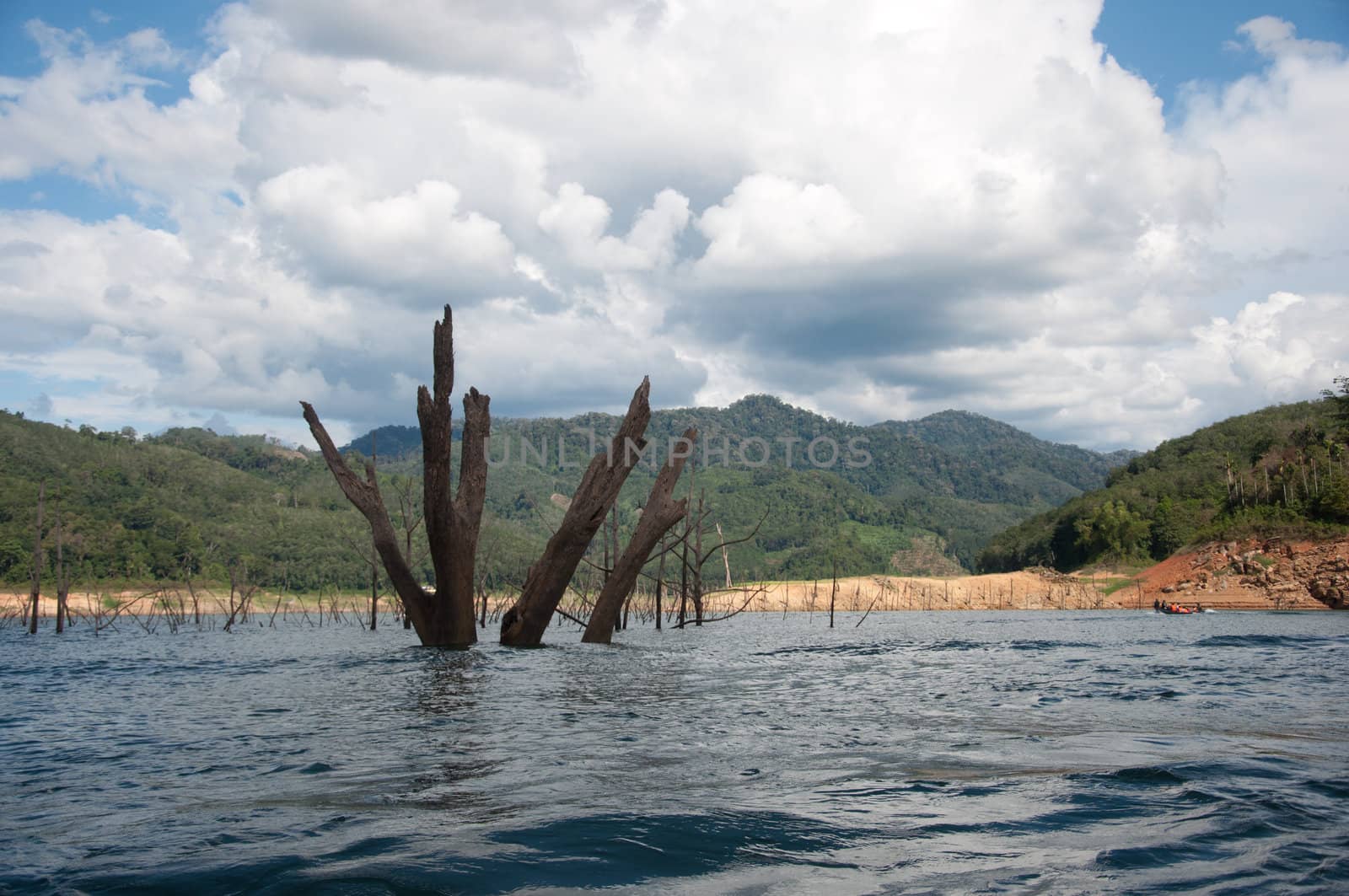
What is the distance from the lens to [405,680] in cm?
1573

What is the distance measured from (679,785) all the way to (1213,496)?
314 ft

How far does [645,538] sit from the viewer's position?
22.2 m

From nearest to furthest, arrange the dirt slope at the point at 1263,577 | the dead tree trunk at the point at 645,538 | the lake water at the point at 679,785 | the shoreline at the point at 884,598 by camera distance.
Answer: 1. the lake water at the point at 679,785
2. the dead tree trunk at the point at 645,538
3. the dirt slope at the point at 1263,577
4. the shoreline at the point at 884,598

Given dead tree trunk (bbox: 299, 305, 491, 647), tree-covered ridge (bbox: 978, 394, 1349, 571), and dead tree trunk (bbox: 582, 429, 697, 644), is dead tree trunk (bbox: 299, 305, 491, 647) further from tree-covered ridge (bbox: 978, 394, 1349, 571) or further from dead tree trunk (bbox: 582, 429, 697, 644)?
tree-covered ridge (bbox: 978, 394, 1349, 571)

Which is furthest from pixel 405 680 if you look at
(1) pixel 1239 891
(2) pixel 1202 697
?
(1) pixel 1239 891

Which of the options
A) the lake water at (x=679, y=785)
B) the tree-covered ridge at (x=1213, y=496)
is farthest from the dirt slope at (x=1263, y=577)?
the lake water at (x=679, y=785)

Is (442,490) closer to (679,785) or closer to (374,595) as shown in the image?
(679,785)

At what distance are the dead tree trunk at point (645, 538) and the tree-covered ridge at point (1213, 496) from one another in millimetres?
59244

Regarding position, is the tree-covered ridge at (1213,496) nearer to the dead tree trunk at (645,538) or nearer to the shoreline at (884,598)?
the shoreline at (884,598)

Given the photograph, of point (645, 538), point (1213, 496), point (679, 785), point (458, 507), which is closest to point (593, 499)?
A: point (645, 538)

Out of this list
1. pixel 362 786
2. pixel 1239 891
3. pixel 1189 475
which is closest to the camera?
pixel 1239 891

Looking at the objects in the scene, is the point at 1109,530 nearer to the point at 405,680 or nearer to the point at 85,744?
the point at 405,680

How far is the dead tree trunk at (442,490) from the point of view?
64.3 feet

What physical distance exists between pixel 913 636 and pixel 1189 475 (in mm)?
72948
